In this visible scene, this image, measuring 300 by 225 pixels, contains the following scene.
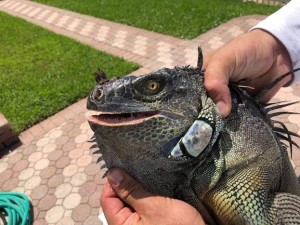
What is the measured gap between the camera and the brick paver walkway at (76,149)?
3.88 meters

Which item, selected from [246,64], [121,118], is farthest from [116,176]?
[246,64]

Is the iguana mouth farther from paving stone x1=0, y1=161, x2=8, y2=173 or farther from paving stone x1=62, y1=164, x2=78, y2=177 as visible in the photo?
paving stone x1=0, y1=161, x2=8, y2=173

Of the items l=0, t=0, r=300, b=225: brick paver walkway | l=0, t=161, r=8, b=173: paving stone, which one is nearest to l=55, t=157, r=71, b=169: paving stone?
l=0, t=0, r=300, b=225: brick paver walkway

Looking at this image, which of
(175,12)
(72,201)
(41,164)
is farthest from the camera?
(175,12)

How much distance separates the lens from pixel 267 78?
A: 2080 mm

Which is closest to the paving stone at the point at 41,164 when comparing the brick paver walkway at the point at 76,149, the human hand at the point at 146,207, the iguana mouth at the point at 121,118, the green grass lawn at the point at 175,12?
the brick paver walkway at the point at 76,149

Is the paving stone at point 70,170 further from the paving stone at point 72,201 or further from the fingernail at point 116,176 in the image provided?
the fingernail at point 116,176

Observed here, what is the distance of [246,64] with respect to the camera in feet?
6.28

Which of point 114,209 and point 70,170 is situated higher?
point 114,209

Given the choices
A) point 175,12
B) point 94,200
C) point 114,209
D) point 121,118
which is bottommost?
point 94,200

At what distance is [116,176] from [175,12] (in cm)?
701

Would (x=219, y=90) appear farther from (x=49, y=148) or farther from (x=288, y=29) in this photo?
(x=49, y=148)

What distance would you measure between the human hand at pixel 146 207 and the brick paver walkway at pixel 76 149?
6.88 feet

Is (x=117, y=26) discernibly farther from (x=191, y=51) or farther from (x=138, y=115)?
(x=138, y=115)
